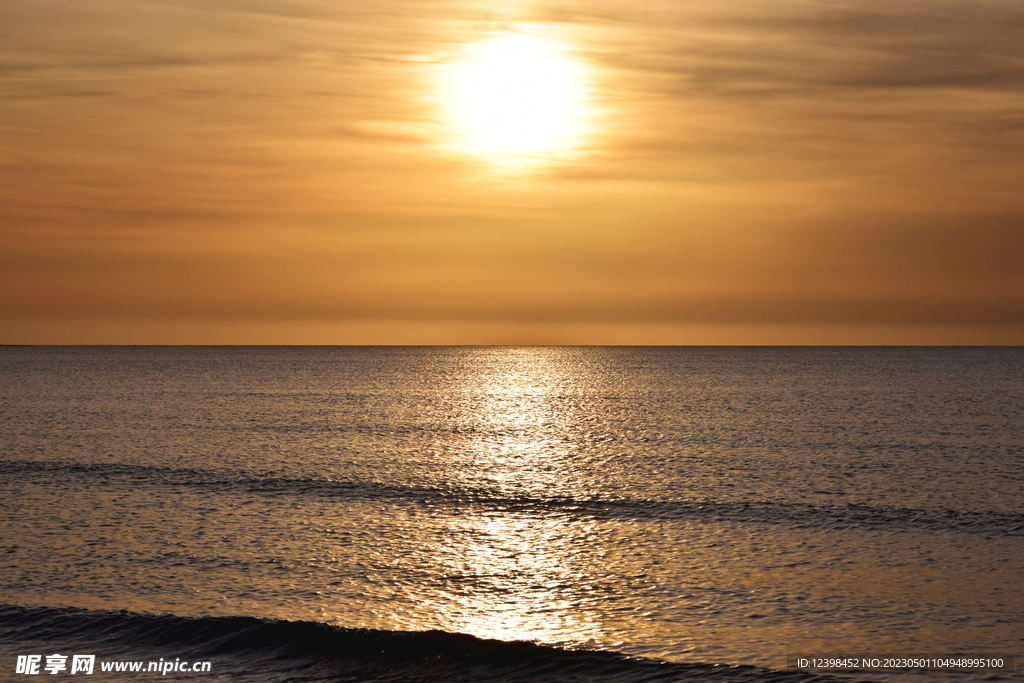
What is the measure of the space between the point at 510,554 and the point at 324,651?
11.1 m

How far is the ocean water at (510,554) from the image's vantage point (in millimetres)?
23172

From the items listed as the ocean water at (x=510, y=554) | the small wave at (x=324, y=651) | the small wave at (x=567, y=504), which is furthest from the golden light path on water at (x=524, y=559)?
the small wave at (x=567, y=504)

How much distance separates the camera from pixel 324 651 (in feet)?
76.4

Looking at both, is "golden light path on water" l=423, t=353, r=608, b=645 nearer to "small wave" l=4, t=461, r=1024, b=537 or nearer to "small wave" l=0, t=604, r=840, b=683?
"small wave" l=0, t=604, r=840, b=683

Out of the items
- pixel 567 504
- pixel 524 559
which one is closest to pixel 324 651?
pixel 524 559

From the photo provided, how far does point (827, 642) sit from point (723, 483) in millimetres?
27804

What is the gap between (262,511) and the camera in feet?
137

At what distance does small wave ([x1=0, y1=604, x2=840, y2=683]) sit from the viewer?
2156 cm

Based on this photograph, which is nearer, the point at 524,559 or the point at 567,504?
the point at 524,559

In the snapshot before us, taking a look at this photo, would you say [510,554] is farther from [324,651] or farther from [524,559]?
[324,651]

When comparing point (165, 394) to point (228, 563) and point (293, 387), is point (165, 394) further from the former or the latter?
point (228, 563)

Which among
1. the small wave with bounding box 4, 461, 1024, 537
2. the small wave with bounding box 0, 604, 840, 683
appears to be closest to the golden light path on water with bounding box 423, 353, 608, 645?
the small wave with bounding box 0, 604, 840, 683

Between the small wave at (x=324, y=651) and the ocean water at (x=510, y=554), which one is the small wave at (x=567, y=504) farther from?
the small wave at (x=324, y=651)

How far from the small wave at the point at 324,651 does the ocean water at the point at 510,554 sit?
0.28ft
